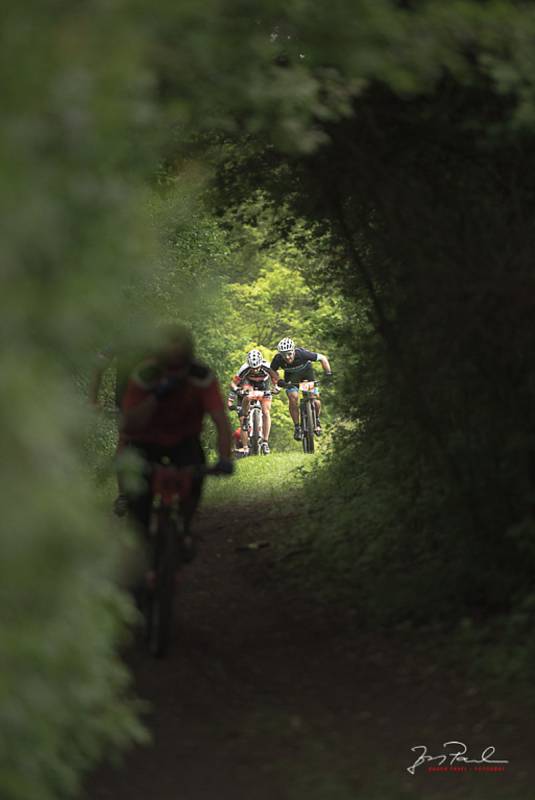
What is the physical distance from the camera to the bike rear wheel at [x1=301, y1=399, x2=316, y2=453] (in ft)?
80.5

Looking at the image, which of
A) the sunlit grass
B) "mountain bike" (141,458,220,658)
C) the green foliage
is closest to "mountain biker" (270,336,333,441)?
the sunlit grass

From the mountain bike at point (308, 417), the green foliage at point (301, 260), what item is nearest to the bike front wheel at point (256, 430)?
the mountain bike at point (308, 417)

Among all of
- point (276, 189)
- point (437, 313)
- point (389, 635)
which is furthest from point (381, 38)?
point (276, 189)

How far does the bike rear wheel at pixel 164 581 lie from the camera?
28.8 ft

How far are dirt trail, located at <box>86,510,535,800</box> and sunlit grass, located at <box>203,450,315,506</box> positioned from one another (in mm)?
6843

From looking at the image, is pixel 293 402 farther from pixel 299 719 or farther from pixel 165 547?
pixel 299 719

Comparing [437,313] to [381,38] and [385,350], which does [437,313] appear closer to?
[385,350]

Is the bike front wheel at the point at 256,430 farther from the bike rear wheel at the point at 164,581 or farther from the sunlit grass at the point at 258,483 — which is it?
the bike rear wheel at the point at 164,581

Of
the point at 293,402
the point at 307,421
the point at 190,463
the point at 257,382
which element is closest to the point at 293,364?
the point at 293,402

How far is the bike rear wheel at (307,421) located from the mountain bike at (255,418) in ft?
4.09

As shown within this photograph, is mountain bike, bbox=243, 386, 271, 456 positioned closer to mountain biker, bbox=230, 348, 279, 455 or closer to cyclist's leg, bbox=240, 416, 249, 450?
mountain biker, bbox=230, 348, 279, 455

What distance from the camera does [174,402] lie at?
9156 millimetres

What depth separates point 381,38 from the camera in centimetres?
662

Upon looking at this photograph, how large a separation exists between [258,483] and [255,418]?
6.22 m
